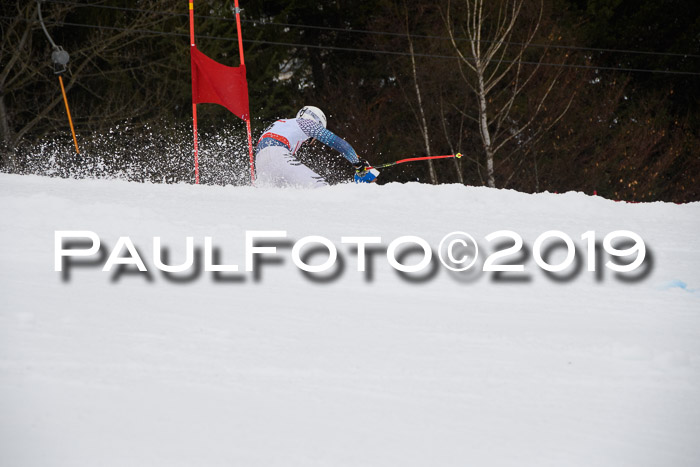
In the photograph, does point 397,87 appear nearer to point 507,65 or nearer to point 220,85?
point 507,65

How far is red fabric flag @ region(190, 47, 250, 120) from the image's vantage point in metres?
10.2

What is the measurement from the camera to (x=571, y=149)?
2277 centimetres

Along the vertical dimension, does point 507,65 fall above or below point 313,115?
above

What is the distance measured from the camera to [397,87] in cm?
2366

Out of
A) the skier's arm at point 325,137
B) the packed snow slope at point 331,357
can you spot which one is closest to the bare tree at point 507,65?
the skier's arm at point 325,137

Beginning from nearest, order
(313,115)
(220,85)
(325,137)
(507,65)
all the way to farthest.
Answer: (325,137) < (313,115) < (220,85) < (507,65)

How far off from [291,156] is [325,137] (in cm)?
46

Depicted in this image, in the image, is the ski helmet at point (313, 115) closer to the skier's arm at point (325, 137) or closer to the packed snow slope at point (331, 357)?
the skier's arm at point (325, 137)

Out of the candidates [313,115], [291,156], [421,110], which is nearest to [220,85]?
[313,115]

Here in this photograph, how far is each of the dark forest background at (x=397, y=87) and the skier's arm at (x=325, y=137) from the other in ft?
29.8

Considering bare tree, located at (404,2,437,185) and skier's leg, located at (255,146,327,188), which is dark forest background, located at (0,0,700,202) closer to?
bare tree, located at (404,2,437,185)

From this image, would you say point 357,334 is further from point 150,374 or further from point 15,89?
point 15,89

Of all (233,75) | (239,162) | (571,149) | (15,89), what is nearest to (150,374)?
(233,75)

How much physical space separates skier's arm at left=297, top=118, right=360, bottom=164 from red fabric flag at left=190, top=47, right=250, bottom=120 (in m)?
1.26
